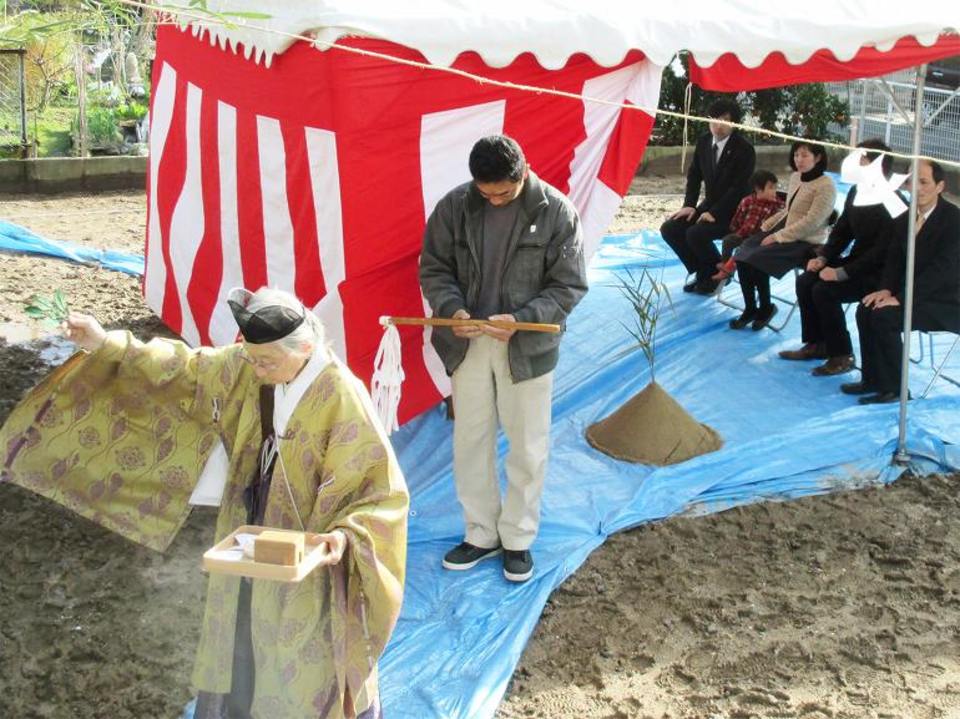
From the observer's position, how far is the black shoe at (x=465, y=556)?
13.4 ft

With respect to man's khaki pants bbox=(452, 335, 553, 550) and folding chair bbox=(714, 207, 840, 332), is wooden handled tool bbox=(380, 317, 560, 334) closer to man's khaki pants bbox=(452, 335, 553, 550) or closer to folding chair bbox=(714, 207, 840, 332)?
man's khaki pants bbox=(452, 335, 553, 550)

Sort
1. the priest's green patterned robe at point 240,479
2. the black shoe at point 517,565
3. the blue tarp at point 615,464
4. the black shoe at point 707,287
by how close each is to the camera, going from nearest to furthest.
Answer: the priest's green patterned robe at point 240,479
the blue tarp at point 615,464
the black shoe at point 517,565
the black shoe at point 707,287

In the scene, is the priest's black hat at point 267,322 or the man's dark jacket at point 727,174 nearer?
the priest's black hat at point 267,322

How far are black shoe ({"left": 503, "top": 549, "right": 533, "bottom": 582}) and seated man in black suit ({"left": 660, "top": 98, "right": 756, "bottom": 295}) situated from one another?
133 inches

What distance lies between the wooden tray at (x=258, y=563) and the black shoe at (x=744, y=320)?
4419mm

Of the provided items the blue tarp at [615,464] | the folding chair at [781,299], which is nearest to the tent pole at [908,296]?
the blue tarp at [615,464]

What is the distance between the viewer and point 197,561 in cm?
424

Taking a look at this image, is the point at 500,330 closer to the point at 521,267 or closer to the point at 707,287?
the point at 521,267

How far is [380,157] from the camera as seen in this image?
4.31m

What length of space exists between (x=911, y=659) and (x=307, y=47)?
10.1ft

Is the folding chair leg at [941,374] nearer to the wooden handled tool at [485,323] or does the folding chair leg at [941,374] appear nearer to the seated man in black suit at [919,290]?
the seated man in black suit at [919,290]

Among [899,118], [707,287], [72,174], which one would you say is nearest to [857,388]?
[707,287]

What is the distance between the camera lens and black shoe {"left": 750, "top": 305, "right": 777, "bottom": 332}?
648 cm

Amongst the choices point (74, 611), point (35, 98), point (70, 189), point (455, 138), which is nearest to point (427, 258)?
point (455, 138)
